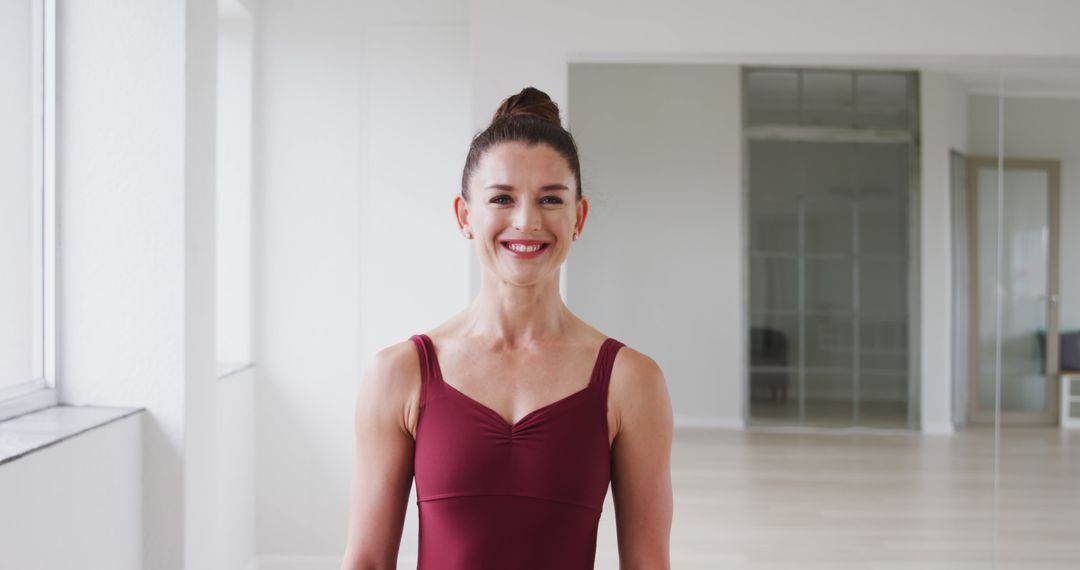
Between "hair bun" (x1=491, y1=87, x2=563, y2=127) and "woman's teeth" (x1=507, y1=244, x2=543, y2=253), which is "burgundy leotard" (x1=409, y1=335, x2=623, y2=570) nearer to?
"woman's teeth" (x1=507, y1=244, x2=543, y2=253)

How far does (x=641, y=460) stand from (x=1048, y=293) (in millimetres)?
3204

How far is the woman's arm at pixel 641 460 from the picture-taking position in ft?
3.56

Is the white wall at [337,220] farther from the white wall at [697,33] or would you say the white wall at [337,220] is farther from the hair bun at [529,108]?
the hair bun at [529,108]

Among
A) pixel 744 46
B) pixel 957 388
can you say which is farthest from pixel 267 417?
pixel 957 388

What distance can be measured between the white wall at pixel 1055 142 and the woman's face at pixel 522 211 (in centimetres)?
317

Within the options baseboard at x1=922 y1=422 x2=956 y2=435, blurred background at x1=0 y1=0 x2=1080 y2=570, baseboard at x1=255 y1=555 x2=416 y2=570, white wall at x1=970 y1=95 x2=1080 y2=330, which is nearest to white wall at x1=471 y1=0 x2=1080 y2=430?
blurred background at x1=0 y1=0 x2=1080 y2=570

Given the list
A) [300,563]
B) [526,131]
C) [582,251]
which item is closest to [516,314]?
[526,131]

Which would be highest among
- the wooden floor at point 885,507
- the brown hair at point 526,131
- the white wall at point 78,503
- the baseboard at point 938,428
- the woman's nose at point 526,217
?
the brown hair at point 526,131

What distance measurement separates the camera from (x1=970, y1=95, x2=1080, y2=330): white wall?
359cm

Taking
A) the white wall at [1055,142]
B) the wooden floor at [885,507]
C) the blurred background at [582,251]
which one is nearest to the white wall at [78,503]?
the blurred background at [582,251]

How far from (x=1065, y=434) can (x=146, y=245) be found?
11.1 ft

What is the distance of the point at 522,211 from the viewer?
3.39ft

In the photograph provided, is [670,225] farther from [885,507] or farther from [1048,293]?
[1048,293]

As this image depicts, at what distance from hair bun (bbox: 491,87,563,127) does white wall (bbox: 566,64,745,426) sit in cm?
388
